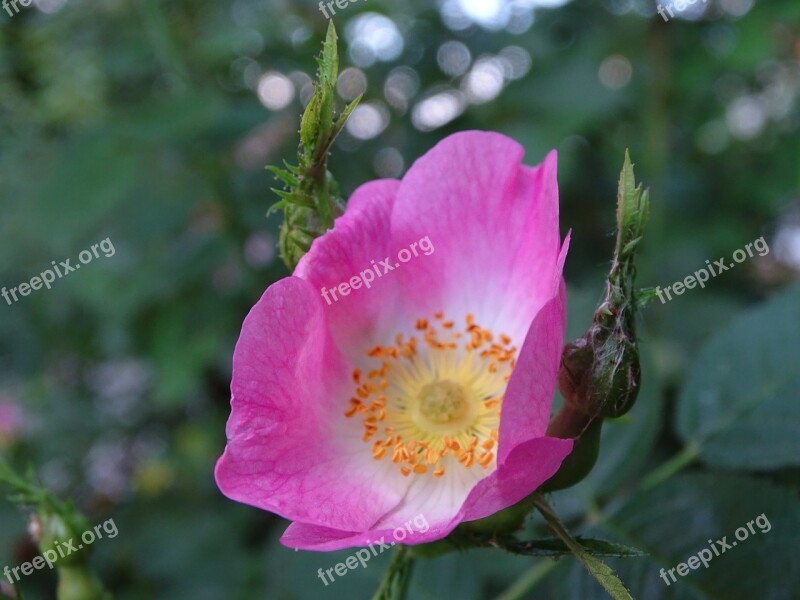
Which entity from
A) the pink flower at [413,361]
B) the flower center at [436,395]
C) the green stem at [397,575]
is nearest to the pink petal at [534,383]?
the pink flower at [413,361]

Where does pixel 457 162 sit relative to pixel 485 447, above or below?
above

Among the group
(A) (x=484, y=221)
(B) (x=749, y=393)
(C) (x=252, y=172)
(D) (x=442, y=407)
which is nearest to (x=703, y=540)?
(B) (x=749, y=393)

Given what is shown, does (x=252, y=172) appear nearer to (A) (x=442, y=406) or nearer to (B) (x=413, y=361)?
(B) (x=413, y=361)

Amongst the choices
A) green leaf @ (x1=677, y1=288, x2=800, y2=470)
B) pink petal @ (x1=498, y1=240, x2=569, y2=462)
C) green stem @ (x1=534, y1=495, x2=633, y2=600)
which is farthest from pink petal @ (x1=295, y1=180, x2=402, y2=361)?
green leaf @ (x1=677, y1=288, x2=800, y2=470)

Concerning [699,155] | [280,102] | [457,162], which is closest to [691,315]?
[699,155]

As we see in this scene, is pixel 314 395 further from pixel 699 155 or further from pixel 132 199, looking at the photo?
pixel 699 155

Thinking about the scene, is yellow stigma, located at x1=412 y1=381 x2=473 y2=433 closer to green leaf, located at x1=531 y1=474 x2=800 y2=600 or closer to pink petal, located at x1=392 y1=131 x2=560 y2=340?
pink petal, located at x1=392 y1=131 x2=560 y2=340
